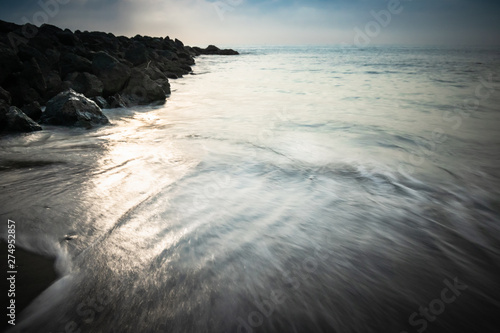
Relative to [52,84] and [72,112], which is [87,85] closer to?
[52,84]

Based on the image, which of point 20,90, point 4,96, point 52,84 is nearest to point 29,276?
point 4,96

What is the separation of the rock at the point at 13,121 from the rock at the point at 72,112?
19.9 inches

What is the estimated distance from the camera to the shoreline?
53.6 inches

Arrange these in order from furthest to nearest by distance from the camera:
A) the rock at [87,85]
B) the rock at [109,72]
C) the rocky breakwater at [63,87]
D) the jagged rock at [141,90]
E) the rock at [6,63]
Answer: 1. the jagged rock at [141,90]
2. the rock at [109,72]
3. the rock at [87,85]
4. the rock at [6,63]
5. the rocky breakwater at [63,87]

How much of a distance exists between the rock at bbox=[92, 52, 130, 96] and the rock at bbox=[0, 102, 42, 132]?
10.9 feet

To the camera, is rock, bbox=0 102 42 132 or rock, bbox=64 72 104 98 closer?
rock, bbox=0 102 42 132

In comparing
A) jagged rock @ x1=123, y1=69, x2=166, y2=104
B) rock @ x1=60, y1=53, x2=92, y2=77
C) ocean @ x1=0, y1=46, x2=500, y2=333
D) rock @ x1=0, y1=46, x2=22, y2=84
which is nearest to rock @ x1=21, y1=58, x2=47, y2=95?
rock @ x1=0, y1=46, x2=22, y2=84

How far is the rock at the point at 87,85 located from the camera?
682 centimetres

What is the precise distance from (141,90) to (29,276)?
7.35 meters

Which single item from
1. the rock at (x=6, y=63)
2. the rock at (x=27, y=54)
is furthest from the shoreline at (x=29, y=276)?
the rock at (x=27, y=54)

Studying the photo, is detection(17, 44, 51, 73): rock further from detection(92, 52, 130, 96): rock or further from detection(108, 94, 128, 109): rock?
detection(108, 94, 128, 109): rock

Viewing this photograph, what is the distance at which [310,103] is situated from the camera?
8016 mm

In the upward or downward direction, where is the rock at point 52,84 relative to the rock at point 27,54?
downward

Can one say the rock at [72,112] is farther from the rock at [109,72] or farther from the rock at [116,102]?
the rock at [109,72]
